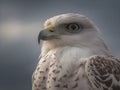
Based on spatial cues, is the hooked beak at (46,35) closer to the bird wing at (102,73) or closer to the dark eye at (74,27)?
the dark eye at (74,27)

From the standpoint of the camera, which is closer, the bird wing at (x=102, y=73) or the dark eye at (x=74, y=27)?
the bird wing at (x=102, y=73)

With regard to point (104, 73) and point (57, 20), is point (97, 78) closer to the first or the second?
point (104, 73)

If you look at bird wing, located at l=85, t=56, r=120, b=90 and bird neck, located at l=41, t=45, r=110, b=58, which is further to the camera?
bird neck, located at l=41, t=45, r=110, b=58

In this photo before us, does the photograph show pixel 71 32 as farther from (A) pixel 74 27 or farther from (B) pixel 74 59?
(B) pixel 74 59

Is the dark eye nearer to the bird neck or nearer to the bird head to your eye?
the bird head

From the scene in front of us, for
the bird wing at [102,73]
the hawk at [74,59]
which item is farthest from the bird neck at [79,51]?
the bird wing at [102,73]

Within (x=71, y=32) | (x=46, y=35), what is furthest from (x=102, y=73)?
(x=46, y=35)

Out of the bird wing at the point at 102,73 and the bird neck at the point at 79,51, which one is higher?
the bird neck at the point at 79,51

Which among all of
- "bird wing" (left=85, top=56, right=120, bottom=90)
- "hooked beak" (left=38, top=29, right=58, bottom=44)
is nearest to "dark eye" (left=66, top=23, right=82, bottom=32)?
"hooked beak" (left=38, top=29, right=58, bottom=44)
